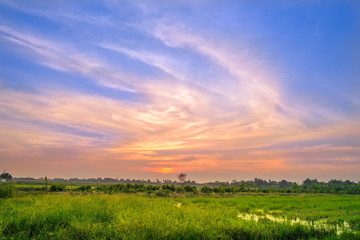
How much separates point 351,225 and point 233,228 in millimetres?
5430

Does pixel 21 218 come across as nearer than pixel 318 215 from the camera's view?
Yes

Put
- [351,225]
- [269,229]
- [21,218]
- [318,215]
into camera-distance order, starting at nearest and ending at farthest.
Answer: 1. [269,229]
2. [21,218]
3. [351,225]
4. [318,215]

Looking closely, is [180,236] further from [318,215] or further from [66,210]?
[318,215]

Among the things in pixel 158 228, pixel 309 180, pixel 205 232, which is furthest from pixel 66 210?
pixel 309 180

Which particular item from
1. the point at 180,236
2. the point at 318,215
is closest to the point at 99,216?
the point at 180,236

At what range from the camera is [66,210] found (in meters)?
10.1

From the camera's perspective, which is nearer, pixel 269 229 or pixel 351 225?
pixel 269 229

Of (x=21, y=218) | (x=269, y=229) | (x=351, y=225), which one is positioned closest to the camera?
(x=269, y=229)

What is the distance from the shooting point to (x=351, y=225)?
9258 mm

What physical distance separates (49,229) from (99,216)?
2.09 meters

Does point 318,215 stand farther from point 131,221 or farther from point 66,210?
point 66,210

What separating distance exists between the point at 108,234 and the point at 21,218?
3773 mm

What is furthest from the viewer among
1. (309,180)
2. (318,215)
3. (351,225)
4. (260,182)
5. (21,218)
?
(260,182)

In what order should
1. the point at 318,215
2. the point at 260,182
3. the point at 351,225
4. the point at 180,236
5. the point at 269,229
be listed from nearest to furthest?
the point at 180,236 < the point at 269,229 < the point at 351,225 < the point at 318,215 < the point at 260,182
